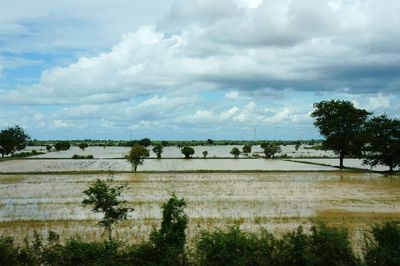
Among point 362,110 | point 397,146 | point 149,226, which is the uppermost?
point 362,110

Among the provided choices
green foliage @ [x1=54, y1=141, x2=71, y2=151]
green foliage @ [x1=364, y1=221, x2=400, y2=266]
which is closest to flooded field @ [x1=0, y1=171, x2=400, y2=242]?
green foliage @ [x1=364, y1=221, x2=400, y2=266]

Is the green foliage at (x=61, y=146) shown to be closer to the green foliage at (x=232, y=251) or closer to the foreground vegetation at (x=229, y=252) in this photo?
the foreground vegetation at (x=229, y=252)

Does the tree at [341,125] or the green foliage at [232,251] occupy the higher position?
the tree at [341,125]

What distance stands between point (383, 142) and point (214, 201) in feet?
101

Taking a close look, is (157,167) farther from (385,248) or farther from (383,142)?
(385,248)

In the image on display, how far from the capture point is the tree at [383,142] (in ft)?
170

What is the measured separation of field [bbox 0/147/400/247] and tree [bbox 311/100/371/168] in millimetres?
10696

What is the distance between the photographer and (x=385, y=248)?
1184 cm

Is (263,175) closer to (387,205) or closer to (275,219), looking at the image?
(387,205)

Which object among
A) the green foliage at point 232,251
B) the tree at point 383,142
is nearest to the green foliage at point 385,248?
the green foliage at point 232,251

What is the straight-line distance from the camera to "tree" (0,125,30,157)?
92188 mm

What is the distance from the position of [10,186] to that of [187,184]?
574 inches

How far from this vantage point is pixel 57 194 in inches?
1299

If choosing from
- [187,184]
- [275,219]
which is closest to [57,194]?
[187,184]
